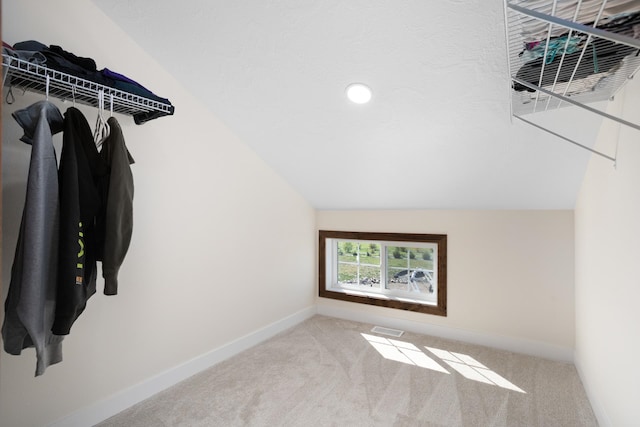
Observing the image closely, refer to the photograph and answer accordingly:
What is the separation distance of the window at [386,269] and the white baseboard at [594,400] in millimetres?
1033

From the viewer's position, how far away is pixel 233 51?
6.76 ft

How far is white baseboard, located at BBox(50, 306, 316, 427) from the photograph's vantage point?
195 centimetres

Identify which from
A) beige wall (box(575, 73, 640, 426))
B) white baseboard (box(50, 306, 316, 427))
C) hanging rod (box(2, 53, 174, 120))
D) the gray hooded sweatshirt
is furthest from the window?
the gray hooded sweatshirt

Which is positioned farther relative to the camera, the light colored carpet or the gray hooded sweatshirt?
the light colored carpet

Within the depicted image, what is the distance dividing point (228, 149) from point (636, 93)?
2.42 m

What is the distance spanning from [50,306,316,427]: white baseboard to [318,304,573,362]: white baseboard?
76 centimetres

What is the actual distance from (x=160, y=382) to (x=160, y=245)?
0.89 m

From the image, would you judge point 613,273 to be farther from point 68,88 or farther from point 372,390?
point 68,88

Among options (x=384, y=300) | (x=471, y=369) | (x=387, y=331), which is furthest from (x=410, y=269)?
(x=471, y=369)

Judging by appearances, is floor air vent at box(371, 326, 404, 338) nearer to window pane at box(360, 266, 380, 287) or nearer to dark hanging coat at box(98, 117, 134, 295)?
window pane at box(360, 266, 380, 287)

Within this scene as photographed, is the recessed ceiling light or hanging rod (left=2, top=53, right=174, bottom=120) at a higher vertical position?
the recessed ceiling light

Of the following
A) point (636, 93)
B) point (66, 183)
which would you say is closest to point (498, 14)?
point (636, 93)

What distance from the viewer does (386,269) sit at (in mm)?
3781

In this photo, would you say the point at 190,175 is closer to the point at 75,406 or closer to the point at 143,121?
the point at 143,121
